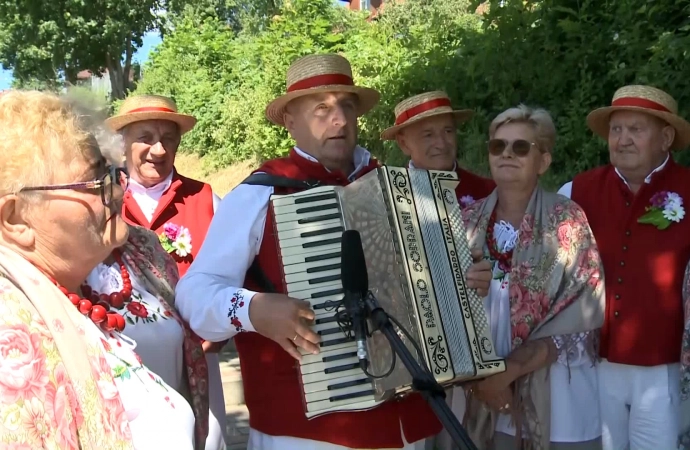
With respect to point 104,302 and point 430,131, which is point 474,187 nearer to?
point 430,131

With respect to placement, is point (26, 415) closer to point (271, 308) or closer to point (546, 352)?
point (271, 308)

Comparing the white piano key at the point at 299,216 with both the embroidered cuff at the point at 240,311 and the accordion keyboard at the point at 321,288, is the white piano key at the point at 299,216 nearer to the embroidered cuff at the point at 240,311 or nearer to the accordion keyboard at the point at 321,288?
the accordion keyboard at the point at 321,288

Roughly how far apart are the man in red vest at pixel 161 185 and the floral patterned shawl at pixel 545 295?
5.12ft

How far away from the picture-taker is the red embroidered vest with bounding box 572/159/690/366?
123 inches

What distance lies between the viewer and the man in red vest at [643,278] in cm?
313

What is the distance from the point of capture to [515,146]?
296cm

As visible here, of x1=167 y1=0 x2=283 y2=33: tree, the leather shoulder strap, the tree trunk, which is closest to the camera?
the leather shoulder strap

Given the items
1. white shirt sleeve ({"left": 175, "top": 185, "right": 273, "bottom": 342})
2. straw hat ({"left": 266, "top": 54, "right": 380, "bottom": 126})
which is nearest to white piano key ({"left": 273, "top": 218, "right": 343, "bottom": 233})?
white shirt sleeve ({"left": 175, "top": 185, "right": 273, "bottom": 342})

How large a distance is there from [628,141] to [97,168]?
2438 mm

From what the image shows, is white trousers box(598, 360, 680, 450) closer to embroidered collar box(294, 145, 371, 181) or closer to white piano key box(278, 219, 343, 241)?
embroidered collar box(294, 145, 371, 181)

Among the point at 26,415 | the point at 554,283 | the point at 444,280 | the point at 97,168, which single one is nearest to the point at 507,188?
the point at 554,283

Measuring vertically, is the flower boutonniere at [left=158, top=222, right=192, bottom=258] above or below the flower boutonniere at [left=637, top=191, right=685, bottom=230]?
above

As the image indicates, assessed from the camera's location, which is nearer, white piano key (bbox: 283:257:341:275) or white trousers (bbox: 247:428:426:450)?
white piano key (bbox: 283:257:341:275)

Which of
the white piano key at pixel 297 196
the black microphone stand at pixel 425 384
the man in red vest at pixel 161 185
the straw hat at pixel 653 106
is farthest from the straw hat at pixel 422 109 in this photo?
the black microphone stand at pixel 425 384
